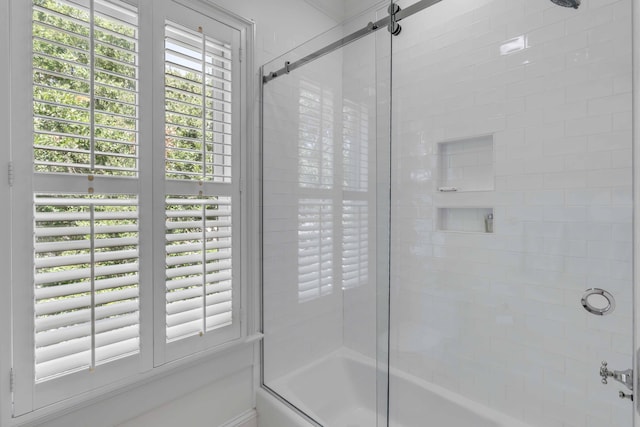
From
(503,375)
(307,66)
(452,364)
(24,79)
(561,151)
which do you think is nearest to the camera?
(24,79)

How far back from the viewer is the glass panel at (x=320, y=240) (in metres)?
1.69

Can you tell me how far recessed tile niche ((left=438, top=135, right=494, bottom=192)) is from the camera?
57.2 inches

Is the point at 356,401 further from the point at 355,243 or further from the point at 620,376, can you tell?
the point at 620,376

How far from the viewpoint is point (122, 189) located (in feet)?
4.30

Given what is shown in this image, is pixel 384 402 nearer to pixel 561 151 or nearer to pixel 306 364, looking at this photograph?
pixel 306 364

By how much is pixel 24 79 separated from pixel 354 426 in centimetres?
195

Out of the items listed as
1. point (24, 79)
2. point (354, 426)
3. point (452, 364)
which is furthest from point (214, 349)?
point (24, 79)

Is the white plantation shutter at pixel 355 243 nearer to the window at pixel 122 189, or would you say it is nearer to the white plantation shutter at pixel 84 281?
the window at pixel 122 189

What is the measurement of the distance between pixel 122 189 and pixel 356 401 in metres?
1.48

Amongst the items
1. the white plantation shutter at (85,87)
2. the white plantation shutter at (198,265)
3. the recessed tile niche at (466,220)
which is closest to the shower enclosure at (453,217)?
the recessed tile niche at (466,220)

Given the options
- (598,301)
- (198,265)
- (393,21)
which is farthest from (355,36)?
(598,301)

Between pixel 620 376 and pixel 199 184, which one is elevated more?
pixel 199 184

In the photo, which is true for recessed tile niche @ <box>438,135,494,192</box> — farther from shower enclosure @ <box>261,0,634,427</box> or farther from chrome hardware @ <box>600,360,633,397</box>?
chrome hardware @ <box>600,360,633,397</box>

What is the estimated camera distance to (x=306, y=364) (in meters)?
1.83
